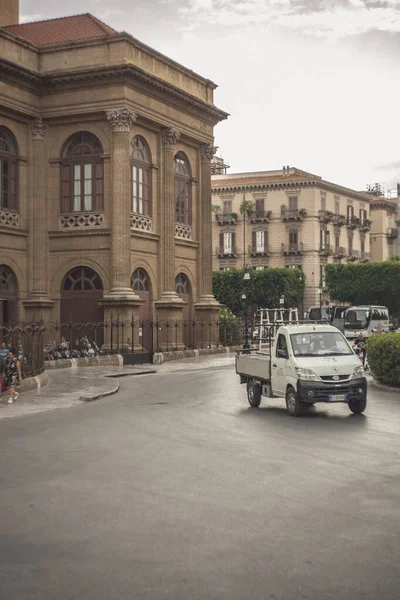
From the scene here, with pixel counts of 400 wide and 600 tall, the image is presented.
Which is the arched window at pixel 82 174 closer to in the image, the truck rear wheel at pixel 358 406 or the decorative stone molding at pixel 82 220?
the decorative stone molding at pixel 82 220

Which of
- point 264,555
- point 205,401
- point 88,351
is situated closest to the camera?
point 264,555

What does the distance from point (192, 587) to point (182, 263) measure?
38616 mm

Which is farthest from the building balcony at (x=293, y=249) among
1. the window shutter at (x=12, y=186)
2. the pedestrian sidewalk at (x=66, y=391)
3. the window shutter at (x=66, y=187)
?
the pedestrian sidewalk at (x=66, y=391)

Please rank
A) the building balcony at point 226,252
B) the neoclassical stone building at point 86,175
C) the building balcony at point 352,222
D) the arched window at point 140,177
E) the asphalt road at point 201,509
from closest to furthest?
the asphalt road at point 201,509
the neoclassical stone building at point 86,175
the arched window at point 140,177
the building balcony at point 226,252
the building balcony at point 352,222

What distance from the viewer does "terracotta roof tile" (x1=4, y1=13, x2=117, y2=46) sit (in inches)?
1634

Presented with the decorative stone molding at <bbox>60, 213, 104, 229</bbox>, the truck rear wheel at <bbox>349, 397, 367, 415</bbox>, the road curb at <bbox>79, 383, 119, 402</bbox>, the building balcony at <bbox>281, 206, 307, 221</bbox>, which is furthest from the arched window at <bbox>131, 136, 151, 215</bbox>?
the building balcony at <bbox>281, 206, 307, 221</bbox>

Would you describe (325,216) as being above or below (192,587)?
above

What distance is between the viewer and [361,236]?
11244 cm

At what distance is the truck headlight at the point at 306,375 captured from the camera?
17969mm

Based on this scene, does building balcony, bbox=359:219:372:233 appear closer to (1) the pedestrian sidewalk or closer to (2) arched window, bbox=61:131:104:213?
(2) arched window, bbox=61:131:104:213

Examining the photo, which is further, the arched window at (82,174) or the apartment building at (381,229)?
the apartment building at (381,229)

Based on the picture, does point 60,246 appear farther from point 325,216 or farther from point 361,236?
point 361,236

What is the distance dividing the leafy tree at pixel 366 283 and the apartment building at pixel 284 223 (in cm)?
681

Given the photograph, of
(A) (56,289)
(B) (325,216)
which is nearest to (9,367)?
(A) (56,289)
